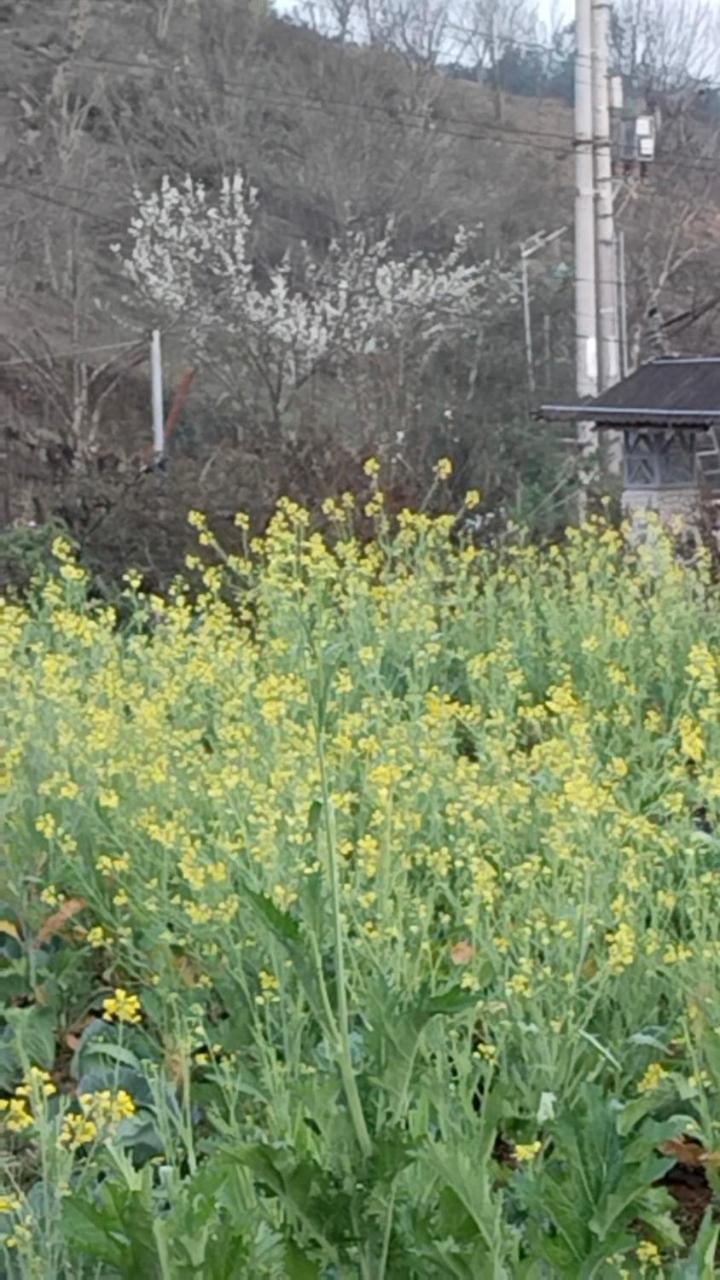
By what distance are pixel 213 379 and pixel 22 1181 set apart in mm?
25358

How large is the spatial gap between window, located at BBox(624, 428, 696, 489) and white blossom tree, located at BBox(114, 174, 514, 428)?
264 inches

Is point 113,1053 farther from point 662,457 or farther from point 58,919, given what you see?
point 662,457

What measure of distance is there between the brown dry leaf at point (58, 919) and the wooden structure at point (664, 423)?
13.3 metres

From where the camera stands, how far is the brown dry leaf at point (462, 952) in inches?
128

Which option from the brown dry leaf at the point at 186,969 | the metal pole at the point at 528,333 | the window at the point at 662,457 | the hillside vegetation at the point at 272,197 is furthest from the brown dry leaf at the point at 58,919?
the metal pole at the point at 528,333

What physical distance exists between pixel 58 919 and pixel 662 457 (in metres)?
14.5

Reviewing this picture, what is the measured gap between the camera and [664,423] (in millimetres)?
16797

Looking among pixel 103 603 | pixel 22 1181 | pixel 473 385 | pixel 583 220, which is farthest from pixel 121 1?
pixel 22 1181

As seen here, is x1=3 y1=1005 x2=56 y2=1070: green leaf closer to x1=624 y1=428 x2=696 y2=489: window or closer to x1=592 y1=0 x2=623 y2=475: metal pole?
x1=592 y1=0 x2=623 y2=475: metal pole

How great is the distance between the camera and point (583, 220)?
16562 mm

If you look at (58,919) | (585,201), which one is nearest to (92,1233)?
(58,919)

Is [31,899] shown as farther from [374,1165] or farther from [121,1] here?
[121,1]

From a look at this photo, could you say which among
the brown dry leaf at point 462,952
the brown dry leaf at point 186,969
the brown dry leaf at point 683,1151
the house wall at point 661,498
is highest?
the brown dry leaf at point 462,952

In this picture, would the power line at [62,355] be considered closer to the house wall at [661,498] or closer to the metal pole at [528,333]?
the metal pole at [528,333]
